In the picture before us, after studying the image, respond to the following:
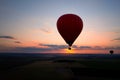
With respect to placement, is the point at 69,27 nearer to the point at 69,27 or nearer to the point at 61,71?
the point at 69,27

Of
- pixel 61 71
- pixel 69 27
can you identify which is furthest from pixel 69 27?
pixel 61 71

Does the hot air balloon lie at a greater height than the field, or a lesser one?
greater

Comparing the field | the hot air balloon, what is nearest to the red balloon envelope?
the hot air balloon

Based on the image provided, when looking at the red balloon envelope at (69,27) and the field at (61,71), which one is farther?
the field at (61,71)

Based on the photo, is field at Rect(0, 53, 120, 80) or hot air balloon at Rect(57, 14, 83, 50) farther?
field at Rect(0, 53, 120, 80)

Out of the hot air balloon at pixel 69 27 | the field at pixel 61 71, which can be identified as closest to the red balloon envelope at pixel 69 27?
the hot air balloon at pixel 69 27

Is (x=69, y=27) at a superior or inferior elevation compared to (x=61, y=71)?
superior

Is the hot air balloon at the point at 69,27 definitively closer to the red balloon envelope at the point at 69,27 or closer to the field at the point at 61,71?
the red balloon envelope at the point at 69,27

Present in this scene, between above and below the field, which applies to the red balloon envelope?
above

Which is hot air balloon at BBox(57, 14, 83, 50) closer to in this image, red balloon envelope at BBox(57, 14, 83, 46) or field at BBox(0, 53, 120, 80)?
red balloon envelope at BBox(57, 14, 83, 46)
